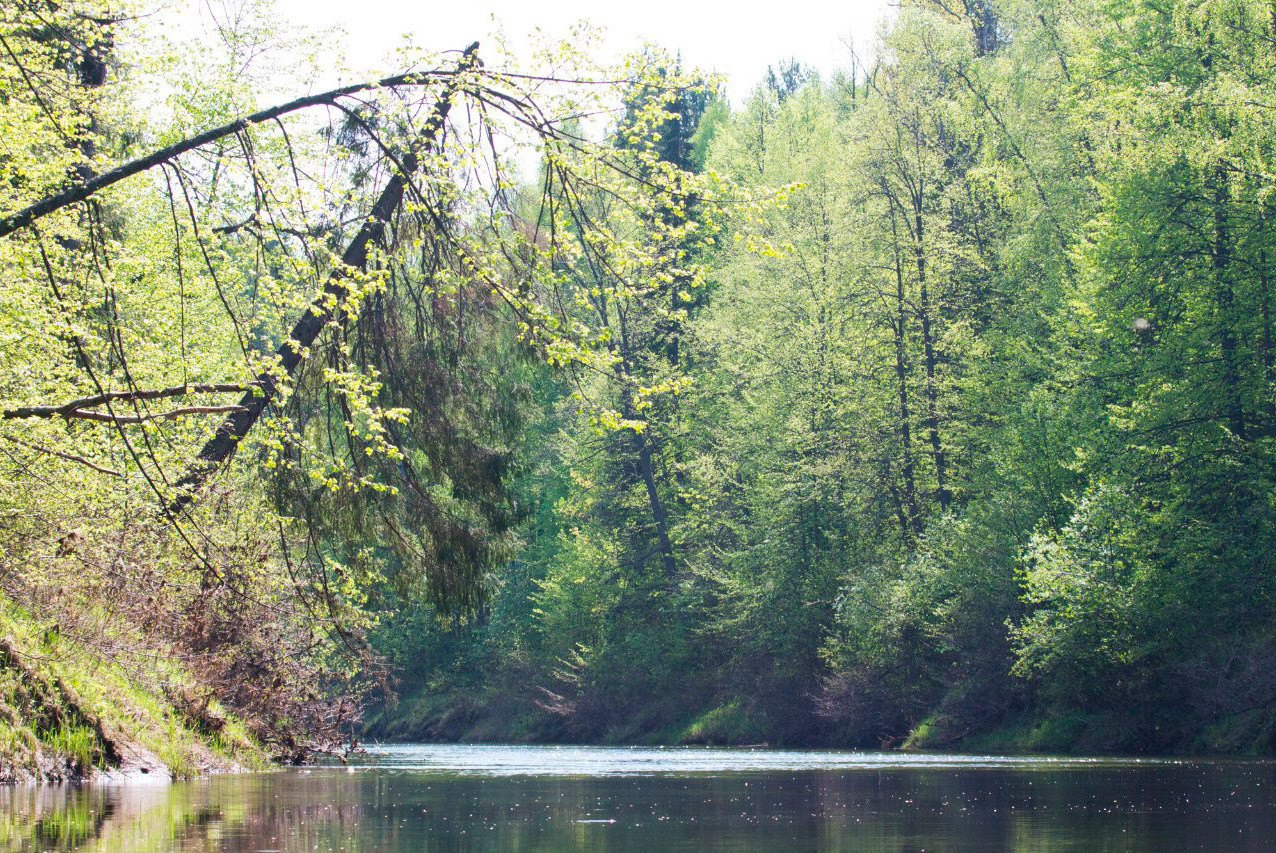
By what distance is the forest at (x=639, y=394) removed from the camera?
10.5 metres

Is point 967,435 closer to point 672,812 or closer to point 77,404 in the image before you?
point 672,812

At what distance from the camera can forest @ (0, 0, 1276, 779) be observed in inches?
414

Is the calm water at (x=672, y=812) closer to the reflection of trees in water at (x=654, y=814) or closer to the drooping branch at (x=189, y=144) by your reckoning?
the reflection of trees in water at (x=654, y=814)

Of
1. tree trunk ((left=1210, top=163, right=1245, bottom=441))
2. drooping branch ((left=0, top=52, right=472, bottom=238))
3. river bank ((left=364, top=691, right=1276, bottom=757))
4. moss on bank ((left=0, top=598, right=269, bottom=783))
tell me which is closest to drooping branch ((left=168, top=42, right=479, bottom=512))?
drooping branch ((left=0, top=52, right=472, bottom=238))

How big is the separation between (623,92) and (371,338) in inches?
241

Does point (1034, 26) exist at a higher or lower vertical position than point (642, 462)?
higher

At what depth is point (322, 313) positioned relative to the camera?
10.2 metres

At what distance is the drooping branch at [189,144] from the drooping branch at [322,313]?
287mm

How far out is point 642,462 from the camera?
45.2 meters

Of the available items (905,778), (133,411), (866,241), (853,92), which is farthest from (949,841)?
(853,92)

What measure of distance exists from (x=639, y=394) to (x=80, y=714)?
645cm

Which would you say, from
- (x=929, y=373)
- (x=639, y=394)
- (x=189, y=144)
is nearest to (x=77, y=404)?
(x=189, y=144)

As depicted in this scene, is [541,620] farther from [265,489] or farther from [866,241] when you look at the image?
[265,489]

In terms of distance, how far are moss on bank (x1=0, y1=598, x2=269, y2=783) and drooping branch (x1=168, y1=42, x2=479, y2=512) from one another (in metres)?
1.92
